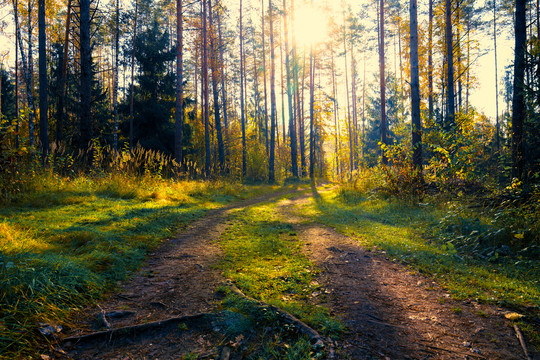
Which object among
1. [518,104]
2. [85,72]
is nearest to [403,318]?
[518,104]

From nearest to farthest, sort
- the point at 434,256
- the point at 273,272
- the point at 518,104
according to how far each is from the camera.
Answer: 1. the point at 273,272
2. the point at 434,256
3. the point at 518,104

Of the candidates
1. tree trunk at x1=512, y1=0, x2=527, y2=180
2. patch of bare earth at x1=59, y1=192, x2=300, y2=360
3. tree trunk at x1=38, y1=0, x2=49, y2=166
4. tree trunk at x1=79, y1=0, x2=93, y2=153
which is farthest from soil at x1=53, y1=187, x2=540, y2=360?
tree trunk at x1=38, y1=0, x2=49, y2=166

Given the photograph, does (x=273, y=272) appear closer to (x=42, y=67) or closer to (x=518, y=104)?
(x=518, y=104)

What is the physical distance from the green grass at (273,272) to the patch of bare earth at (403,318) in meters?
0.20

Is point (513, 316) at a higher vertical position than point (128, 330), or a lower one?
lower

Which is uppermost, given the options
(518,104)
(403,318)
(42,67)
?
(42,67)

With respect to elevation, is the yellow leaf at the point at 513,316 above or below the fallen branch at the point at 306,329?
below

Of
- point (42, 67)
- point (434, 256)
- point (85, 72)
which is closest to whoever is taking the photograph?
point (434, 256)

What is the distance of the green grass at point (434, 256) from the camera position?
3078 mm

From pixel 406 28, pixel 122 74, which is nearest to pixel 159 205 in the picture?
pixel 406 28

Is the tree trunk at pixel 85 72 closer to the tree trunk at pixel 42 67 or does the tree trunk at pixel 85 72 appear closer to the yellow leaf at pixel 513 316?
the tree trunk at pixel 42 67

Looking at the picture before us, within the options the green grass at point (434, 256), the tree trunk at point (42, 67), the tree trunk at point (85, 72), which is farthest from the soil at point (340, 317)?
the tree trunk at point (42, 67)

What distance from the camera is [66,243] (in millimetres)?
3650

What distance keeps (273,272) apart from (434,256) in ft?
8.64
